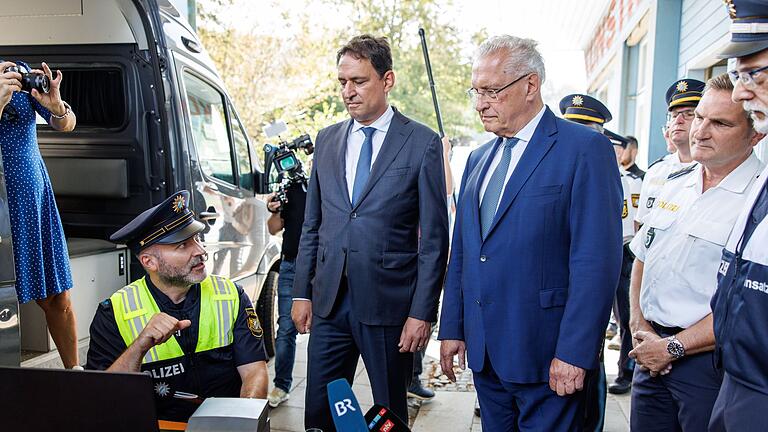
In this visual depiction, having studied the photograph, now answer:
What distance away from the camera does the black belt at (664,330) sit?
2094mm

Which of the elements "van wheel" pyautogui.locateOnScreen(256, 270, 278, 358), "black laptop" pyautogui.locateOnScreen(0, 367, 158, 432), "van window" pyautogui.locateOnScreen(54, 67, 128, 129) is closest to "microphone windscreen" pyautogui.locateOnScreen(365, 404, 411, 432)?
"black laptop" pyautogui.locateOnScreen(0, 367, 158, 432)

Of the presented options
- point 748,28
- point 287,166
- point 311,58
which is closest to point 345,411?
point 748,28

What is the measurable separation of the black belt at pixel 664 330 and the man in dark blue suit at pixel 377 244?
825 mm

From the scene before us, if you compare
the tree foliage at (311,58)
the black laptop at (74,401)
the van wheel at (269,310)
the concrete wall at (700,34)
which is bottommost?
the van wheel at (269,310)

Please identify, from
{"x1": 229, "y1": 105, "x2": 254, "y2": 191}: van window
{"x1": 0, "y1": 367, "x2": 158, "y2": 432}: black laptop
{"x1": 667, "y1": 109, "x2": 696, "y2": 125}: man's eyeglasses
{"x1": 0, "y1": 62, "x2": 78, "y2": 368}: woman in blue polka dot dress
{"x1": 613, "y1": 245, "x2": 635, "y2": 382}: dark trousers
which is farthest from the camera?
{"x1": 229, "y1": 105, "x2": 254, "y2": 191}: van window

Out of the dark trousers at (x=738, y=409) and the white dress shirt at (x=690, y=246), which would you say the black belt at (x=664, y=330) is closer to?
the white dress shirt at (x=690, y=246)

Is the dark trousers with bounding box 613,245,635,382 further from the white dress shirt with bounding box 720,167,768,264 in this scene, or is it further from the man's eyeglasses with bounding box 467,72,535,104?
the white dress shirt with bounding box 720,167,768,264

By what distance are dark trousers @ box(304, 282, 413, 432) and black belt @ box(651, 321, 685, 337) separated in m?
0.99

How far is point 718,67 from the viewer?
21.2 ft

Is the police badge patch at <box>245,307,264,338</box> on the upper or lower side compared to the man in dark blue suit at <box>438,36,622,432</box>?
lower

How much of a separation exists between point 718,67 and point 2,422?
23.1 feet

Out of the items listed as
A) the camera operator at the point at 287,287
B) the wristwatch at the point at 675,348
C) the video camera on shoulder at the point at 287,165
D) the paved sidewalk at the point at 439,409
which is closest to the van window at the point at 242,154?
the video camera on shoulder at the point at 287,165

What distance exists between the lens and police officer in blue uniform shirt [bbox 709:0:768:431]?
1.36m

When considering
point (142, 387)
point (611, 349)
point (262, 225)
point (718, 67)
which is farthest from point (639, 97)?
point (142, 387)
